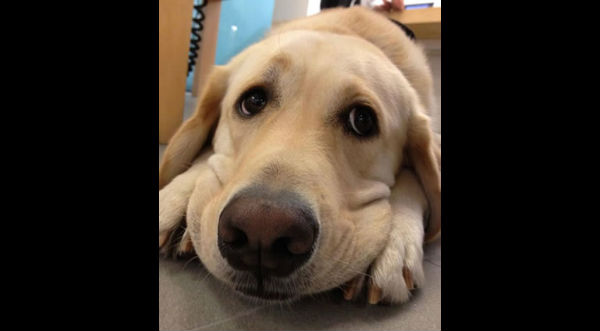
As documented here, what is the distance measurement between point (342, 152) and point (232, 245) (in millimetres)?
613

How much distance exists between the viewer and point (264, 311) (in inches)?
42.1

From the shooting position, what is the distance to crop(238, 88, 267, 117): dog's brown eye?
147 cm

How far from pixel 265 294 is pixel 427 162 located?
3.22 feet

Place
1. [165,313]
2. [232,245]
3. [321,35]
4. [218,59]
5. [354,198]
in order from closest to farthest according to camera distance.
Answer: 1. [232,245]
2. [165,313]
3. [354,198]
4. [321,35]
5. [218,59]

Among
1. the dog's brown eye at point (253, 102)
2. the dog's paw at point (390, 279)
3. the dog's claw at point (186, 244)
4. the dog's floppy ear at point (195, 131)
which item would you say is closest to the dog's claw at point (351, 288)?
the dog's paw at point (390, 279)

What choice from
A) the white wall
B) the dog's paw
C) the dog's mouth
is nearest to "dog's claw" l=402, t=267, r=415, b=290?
the dog's paw

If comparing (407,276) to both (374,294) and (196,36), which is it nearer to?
(374,294)

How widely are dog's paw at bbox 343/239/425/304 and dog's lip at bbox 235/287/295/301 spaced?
0.82ft

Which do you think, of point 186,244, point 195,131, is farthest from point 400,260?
point 195,131

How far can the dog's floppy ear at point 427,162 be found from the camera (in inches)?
61.7

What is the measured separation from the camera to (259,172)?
3.51 feet
